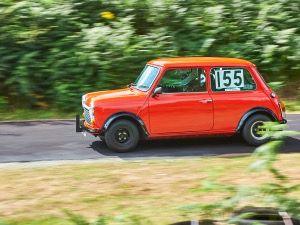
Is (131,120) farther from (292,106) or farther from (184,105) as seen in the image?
(292,106)

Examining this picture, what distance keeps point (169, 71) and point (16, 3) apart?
804 cm

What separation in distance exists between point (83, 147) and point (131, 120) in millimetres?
1076

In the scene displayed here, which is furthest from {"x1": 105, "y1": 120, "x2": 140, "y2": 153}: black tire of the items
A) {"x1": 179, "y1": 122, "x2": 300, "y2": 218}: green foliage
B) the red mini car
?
{"x1": 179, "y1": 122, "x2": 300, "y2": 218}: green foliage

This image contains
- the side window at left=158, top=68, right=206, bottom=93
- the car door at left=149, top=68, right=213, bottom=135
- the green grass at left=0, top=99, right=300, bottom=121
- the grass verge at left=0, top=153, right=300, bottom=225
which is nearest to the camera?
the grass verge at left=0, top=153, right=300, bottom=225

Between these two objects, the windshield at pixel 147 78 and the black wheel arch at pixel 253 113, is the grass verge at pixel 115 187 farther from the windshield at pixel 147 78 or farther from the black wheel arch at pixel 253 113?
the windshield at pixel 147 78

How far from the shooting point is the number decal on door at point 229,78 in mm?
11398

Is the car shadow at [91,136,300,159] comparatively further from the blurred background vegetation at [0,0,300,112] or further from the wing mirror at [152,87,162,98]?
the blurred background vegetation at [0,0,300,112]

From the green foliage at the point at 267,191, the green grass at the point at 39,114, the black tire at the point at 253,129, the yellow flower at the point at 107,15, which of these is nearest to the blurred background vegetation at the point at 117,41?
the yellow flower at the point at 107,15

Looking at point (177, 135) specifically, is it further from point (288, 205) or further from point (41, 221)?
point (288, 205)

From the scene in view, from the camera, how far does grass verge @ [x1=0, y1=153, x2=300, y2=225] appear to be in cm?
673

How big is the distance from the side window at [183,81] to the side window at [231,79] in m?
0.22

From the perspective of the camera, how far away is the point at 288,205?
468 centimetres

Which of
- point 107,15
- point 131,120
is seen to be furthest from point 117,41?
point 131,120

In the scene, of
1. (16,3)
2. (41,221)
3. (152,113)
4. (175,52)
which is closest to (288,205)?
(41,221)
